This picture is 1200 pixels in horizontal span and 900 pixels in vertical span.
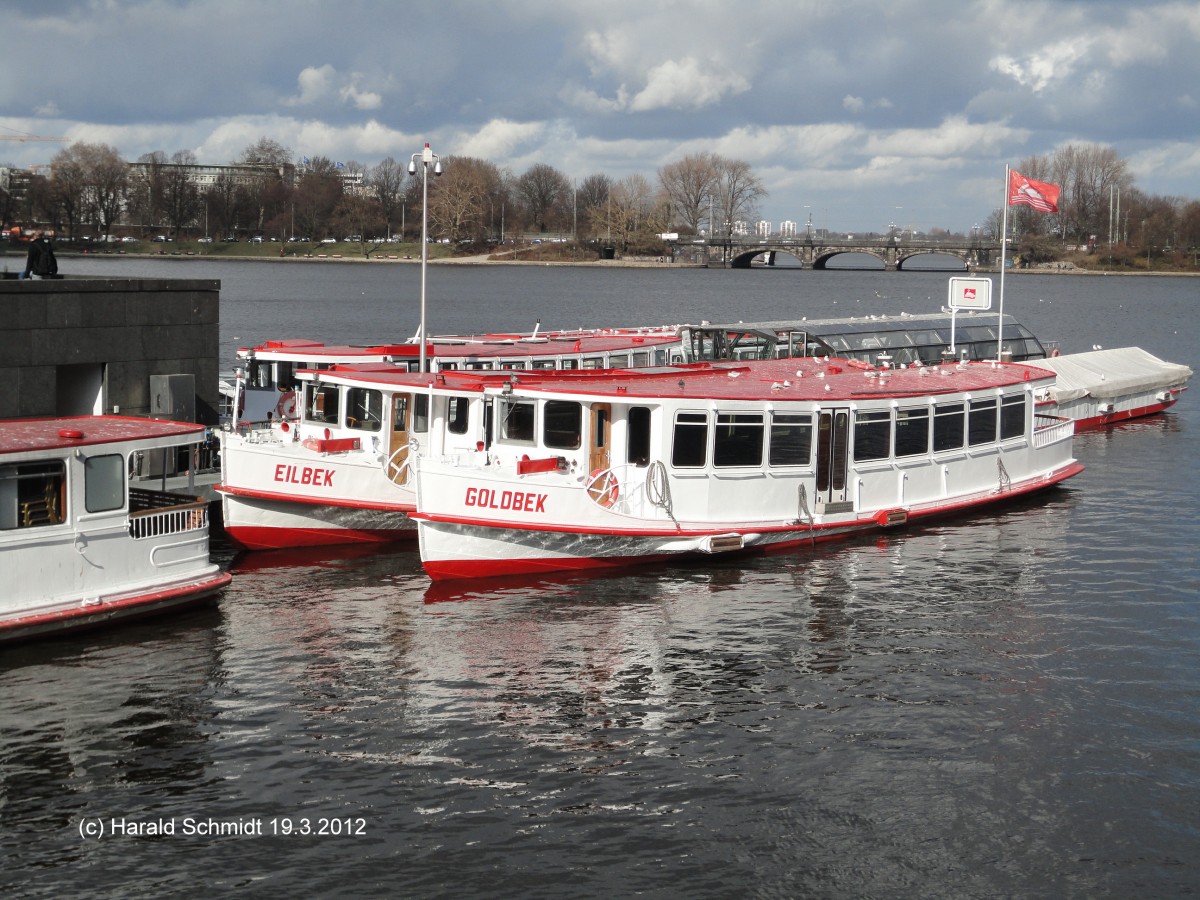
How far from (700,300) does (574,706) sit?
5097 inches

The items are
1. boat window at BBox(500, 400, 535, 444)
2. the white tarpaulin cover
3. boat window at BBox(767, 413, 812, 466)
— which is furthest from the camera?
the white tarpaulin cover

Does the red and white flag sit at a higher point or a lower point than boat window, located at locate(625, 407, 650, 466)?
higher

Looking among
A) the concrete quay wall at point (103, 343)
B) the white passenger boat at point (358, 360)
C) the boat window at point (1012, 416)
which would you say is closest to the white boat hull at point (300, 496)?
the concrete quay wall at point (103, 343)

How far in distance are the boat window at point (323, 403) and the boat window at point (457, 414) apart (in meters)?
3.26

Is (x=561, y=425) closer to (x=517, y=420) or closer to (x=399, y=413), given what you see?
(x=517, y=420)

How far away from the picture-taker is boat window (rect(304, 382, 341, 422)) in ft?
108

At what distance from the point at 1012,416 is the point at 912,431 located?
5.11m

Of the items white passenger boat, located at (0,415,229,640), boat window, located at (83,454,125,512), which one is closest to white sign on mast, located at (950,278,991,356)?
white passenger boat, located at (0,415,229,640)

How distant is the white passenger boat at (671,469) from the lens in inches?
1096

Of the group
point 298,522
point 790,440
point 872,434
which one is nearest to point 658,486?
point 790,440

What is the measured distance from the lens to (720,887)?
16.2 metres

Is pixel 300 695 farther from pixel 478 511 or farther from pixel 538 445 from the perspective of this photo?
pixel 538 445

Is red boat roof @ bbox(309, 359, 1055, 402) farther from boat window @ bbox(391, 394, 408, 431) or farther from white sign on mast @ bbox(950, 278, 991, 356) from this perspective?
white sign on mast @ bbox(950, 278, 991, 356)

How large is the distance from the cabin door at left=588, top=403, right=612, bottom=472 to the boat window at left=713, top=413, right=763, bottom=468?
7.36ft
